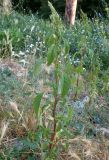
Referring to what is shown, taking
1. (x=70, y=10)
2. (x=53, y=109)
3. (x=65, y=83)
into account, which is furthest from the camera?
(x=70, y=10)

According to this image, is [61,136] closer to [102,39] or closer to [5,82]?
[5,82]

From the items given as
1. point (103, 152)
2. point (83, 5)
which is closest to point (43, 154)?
point (103, 152)

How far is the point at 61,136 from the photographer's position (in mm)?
3498

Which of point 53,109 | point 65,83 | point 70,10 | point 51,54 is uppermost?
point 70,10

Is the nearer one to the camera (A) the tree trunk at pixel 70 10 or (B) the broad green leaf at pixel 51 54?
(B) the broad green leaf at pixel 51 54

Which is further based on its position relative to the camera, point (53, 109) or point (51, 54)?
point (53, 109)

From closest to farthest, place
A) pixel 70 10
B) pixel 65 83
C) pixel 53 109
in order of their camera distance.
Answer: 1. pixel 65 83
2. pixel 53 109
3. pixel 70 10

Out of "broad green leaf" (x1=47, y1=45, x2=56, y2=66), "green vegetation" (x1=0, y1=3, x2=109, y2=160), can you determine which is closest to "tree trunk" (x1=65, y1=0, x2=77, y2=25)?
"green vegetation" (x1=0, y1=3, x2=109, y2=160)

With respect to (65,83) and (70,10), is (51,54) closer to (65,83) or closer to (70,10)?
A: (65,83)

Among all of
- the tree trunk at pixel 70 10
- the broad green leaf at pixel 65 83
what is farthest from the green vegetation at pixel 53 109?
the tree trunk at pixel 70 10

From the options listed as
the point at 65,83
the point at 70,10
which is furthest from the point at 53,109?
the point at 70,10

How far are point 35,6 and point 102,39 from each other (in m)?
13.4

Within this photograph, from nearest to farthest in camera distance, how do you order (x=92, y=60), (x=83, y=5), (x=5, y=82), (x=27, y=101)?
(x=27, y=101), (x=5, y=82), (x=92, y=60), (x=83, y=5)

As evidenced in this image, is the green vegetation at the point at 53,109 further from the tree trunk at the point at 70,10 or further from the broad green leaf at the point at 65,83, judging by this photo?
the tree trunk at the point at 70,10
